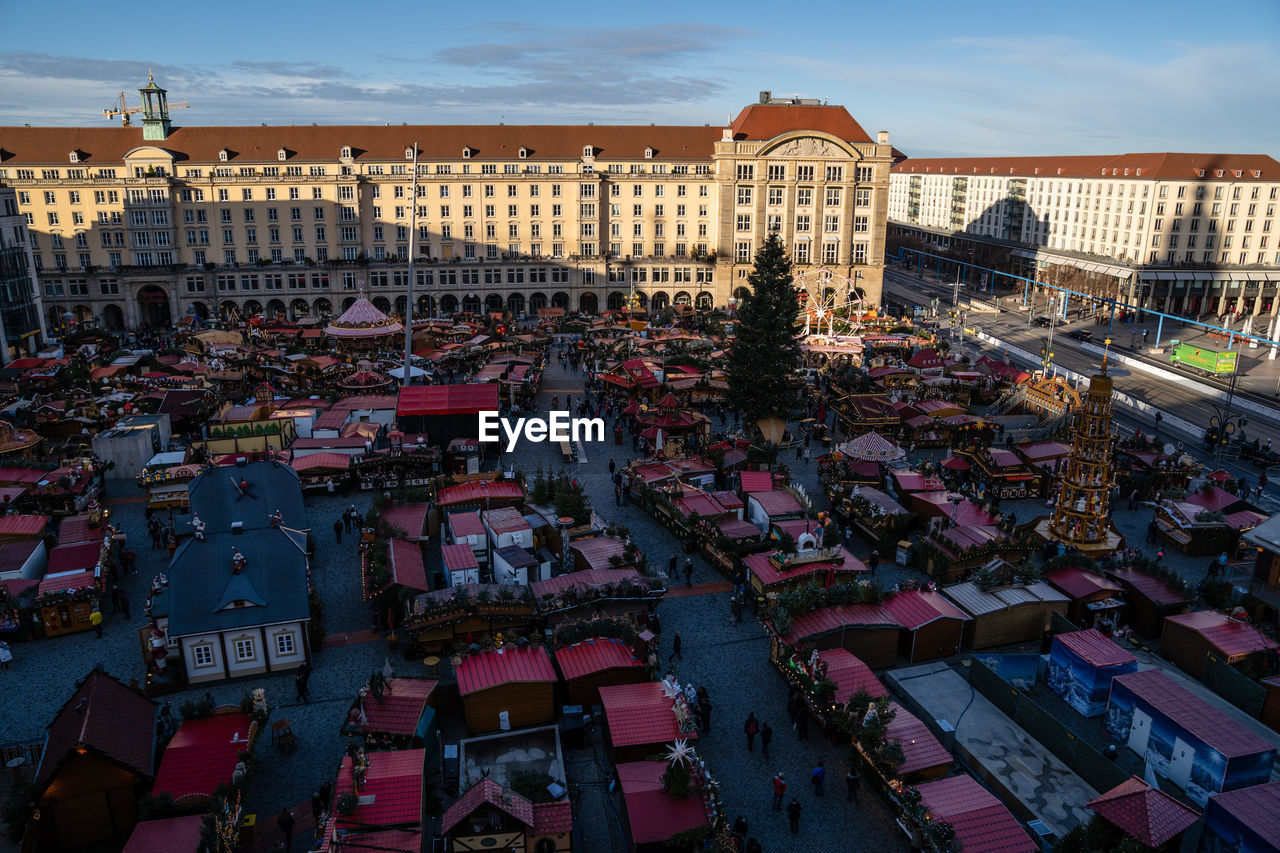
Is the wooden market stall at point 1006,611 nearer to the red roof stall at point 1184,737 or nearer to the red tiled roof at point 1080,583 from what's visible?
the red tiled roof at point 1080,583

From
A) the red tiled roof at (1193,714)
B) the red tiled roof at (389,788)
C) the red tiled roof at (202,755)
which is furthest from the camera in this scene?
the red tiled roof at (1193,714)

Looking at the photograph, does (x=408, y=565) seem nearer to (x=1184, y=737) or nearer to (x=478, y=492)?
(x=478, y=492)

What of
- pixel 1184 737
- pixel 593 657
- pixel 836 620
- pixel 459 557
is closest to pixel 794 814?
pixel 593 657

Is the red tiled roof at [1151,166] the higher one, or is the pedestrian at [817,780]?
the red tiled roof at [1151,166]

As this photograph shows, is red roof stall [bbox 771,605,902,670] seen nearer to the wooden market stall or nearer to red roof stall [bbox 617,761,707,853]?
the wooden market stall

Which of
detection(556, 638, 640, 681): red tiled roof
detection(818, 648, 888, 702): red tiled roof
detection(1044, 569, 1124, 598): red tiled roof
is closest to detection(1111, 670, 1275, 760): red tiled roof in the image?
detection(1044, 569, 1124, 598): red tiled roof

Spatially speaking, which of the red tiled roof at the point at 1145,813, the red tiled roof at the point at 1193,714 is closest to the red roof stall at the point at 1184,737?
the red tiled roof at the point at 1193,714

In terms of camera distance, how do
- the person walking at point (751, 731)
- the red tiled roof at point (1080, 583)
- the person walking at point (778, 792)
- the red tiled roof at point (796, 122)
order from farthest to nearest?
the red tiled roof at point (796, 122) → the red tiled roof at point (1080, 583) → the person walking at point (751, 731) → the person walking at point (778, 792)
